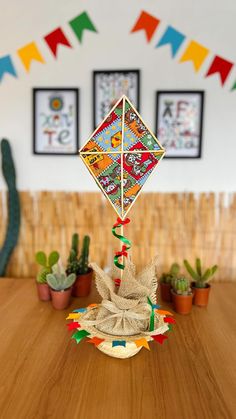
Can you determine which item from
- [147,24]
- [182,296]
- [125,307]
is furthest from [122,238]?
[147,24]

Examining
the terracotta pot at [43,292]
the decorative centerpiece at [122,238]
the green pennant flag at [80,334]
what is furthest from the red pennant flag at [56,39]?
the green pennant flag at [80,334]

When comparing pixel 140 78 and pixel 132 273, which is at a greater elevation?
pixel 140 78

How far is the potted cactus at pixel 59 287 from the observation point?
1062 millimetres

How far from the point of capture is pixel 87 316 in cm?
83

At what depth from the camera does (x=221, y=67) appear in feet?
4.92

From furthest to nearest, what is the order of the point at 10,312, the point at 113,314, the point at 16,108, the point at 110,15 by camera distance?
the point at 16,108 < the point at 110,15 < the point at 10,312 < the point at 113,314

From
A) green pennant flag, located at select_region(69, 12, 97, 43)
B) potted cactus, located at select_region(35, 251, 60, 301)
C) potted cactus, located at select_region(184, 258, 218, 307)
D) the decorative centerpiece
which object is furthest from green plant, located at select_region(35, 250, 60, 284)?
green pennant flag, located at select_region(69, 12, 97, 43)

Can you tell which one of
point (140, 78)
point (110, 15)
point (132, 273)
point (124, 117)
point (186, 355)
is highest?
point (110, 15)

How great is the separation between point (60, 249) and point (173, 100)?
1007mm

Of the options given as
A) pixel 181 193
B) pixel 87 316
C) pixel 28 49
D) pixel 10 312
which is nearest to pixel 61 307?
pixel 10 312

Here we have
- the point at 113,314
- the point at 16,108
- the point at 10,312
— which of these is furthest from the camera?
the point at 16,108

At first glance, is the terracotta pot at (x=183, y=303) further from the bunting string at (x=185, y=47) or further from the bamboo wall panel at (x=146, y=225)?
the bunting string at (x=185, y=47)

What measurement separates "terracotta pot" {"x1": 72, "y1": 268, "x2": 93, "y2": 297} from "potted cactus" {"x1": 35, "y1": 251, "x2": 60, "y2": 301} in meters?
0.11

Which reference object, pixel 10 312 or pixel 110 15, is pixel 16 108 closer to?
pixel 110 15
